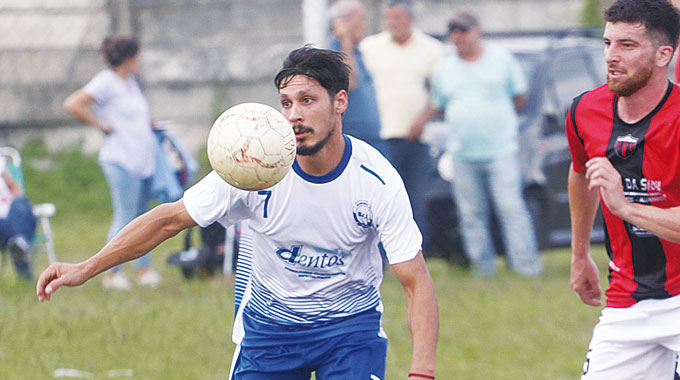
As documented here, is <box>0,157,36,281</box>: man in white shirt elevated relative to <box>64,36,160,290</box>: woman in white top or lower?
lower

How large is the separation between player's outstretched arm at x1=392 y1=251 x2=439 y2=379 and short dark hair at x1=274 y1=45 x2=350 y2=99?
758mm

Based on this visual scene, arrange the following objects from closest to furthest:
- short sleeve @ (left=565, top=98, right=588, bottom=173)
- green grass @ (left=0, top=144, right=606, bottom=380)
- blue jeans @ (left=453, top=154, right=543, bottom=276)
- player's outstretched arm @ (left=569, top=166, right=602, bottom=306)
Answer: short sleeve @ (left=565, top=98, right=588, bottom=173)
player's outstretched arm @ (left=569, top=166, right=602, bottom=306)
green grass @ (left=0, top=144, right=606, bottom=380)
blue jeans @ (left=453, top=154, right=543, bottom=276)

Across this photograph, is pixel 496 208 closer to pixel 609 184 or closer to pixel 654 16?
pixel 654 16

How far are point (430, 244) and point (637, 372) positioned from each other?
5.34 metres

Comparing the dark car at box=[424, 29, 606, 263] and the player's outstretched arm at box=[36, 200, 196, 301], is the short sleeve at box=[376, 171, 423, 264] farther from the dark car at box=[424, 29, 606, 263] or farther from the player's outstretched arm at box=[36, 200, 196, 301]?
the dark car at box=[424, 29, 606, 263]

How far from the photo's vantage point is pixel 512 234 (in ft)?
30.7

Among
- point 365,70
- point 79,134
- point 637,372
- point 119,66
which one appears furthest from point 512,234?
point 79,134

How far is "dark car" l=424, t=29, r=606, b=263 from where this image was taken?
374 inches

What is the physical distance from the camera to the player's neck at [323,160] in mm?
4230

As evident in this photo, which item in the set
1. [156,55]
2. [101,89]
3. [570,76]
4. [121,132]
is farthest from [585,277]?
[156,55]

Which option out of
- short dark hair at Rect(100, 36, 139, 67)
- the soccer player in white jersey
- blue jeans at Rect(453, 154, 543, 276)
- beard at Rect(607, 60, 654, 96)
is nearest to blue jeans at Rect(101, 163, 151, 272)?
short dark hair at Rect(100, 36, 139, 67)

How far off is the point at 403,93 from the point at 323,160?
16.4ft

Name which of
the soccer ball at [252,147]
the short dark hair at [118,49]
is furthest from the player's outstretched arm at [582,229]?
Answer: the short dark hair at [118,49]

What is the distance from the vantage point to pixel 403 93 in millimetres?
9141
